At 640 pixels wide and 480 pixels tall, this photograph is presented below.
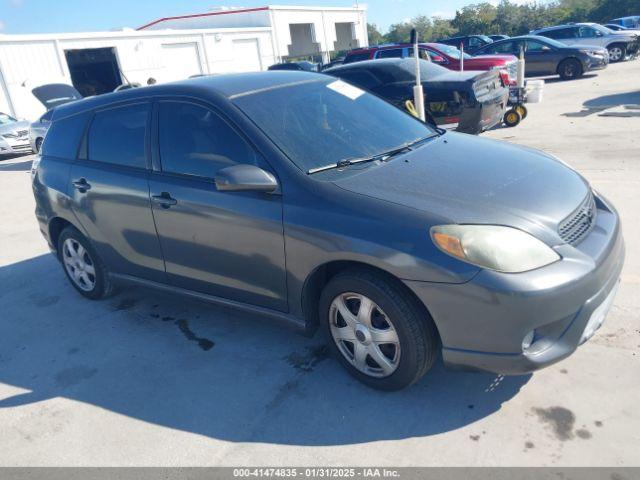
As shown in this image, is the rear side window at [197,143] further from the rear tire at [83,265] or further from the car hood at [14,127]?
the car hood at [14,127]

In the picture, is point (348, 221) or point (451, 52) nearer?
point (348, 221)

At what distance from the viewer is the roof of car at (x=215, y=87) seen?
360cm

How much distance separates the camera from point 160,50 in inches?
1120

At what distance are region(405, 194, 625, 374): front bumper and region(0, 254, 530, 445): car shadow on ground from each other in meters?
0.46

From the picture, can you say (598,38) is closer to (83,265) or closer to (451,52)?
(451,52)

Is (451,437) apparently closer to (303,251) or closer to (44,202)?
(303,251)

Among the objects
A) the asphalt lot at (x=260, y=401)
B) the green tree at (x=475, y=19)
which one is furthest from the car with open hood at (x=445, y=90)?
the green tree at (x=475, y=19)

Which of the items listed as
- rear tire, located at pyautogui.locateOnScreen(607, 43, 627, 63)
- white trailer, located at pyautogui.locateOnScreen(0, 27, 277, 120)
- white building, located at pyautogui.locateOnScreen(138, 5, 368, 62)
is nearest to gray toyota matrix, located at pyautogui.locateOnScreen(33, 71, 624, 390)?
white trailer, located at pyautogui.locateOnScreen(0, 27, 277, 120)

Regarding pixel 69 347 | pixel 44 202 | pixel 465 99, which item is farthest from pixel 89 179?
pixel 465 99

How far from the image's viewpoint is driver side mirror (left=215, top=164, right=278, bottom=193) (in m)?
3.00

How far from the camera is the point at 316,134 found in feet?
11.3

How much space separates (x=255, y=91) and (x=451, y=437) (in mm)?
2488

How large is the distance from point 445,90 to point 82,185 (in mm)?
6341

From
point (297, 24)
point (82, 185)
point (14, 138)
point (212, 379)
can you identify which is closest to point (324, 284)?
point (212, 379)
